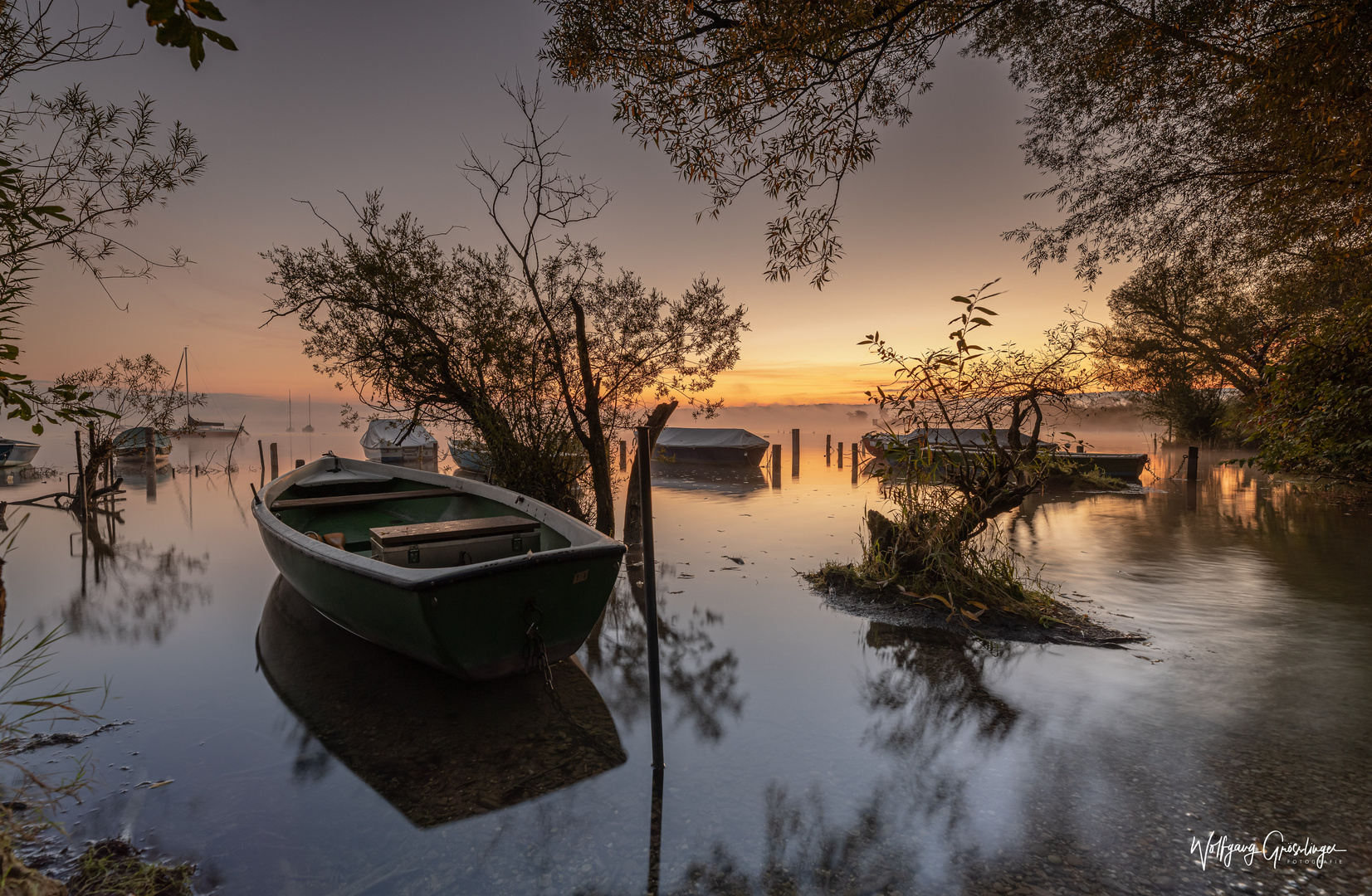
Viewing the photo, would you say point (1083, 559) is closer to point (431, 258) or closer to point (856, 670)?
point (856, 670)

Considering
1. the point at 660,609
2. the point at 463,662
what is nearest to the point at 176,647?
the point at 463,662

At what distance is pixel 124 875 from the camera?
2.74 meters

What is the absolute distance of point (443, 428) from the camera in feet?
35.6

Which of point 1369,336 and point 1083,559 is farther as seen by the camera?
point 1083,559

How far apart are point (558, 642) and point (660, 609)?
301 centimetres

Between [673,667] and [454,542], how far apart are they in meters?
2.25

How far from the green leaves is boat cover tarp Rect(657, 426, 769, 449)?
25.9 meters

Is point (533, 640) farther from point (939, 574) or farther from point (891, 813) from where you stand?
point (939, 574)

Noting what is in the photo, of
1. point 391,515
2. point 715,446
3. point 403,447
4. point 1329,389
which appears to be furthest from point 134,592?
point 403,447

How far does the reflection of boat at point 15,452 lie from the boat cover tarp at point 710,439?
23.8 metres

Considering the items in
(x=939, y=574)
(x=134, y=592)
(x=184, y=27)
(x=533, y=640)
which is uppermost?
(x=184, y=27)

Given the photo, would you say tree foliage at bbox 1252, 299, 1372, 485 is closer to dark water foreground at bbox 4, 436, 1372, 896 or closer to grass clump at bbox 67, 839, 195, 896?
dark water foreground at bbox 4, 436, 1372, 896

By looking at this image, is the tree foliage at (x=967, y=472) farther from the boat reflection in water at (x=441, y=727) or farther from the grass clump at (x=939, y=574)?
the boat reflection in water at (x=441, y=727)

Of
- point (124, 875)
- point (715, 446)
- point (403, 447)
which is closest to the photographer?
point (124, 875)
